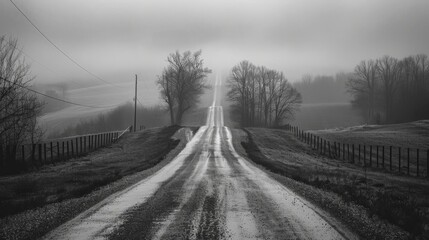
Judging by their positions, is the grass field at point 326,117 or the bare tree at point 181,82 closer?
the bare tree at point 181,82

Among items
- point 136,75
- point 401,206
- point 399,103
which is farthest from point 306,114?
point 401,206

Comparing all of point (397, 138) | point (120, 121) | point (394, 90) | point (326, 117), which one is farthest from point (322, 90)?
point (397, 138)

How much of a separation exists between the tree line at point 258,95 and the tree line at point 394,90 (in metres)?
21.9

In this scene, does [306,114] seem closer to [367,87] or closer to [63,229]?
[367,87]

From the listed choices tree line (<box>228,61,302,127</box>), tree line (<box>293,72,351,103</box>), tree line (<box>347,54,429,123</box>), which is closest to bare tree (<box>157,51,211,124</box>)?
tree line (<box>228,61,302,127</box>)

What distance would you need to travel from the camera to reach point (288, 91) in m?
89.6

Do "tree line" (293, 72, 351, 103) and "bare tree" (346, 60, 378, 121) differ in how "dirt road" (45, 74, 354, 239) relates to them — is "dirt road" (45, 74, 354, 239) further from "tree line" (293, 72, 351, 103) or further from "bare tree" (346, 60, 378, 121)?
"tree line" (293, 72, 351, 103)

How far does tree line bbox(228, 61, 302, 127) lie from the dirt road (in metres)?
71.5

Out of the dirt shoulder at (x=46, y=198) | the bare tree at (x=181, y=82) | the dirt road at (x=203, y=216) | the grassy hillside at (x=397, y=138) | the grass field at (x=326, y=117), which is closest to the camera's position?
the dirt road at (x=203, y=216)

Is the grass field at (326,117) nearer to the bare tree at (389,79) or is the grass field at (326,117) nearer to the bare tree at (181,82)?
the bare tree at (389,79)

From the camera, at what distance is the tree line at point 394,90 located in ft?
287

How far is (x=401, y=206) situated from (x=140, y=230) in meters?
7.67

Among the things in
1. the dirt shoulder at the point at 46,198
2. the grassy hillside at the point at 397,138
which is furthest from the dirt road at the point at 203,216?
the grassy hillside at the point at 397,138

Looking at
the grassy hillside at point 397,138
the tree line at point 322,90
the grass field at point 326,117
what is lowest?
the grassy hillside at point 397,138
